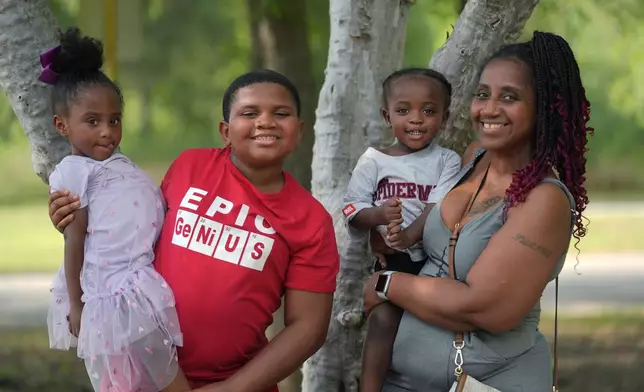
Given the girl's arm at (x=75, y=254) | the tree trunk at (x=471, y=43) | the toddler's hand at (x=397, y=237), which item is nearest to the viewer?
the girl's arm at (x=75, y=254)

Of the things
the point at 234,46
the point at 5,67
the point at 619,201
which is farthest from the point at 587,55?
the point at 5,67

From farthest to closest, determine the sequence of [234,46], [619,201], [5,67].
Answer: [619,201] < [234,46] < [5,67]

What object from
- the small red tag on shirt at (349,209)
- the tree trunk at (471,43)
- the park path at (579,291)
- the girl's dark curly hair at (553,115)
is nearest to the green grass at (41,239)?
the park path at (579,291)

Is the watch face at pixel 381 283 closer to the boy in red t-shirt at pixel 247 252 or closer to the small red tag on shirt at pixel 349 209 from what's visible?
the boy in red t-shirt at pixel 247 252

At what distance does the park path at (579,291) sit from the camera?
45.2 ft

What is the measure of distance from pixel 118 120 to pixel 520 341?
1515 mm

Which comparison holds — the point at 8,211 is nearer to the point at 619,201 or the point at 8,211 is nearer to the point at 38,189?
the point at 38,189

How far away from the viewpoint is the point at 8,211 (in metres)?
24.6

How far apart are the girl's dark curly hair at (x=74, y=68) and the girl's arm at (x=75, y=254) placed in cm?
40

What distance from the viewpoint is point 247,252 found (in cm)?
317

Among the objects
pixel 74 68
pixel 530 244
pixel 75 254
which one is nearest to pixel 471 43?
pixel 530 244

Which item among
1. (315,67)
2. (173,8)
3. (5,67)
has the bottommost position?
(5,67)

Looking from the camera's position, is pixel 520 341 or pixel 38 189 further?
pixel 38 189

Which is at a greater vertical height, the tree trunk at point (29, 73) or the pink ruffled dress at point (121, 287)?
the tree trunk at point (29, 73)
